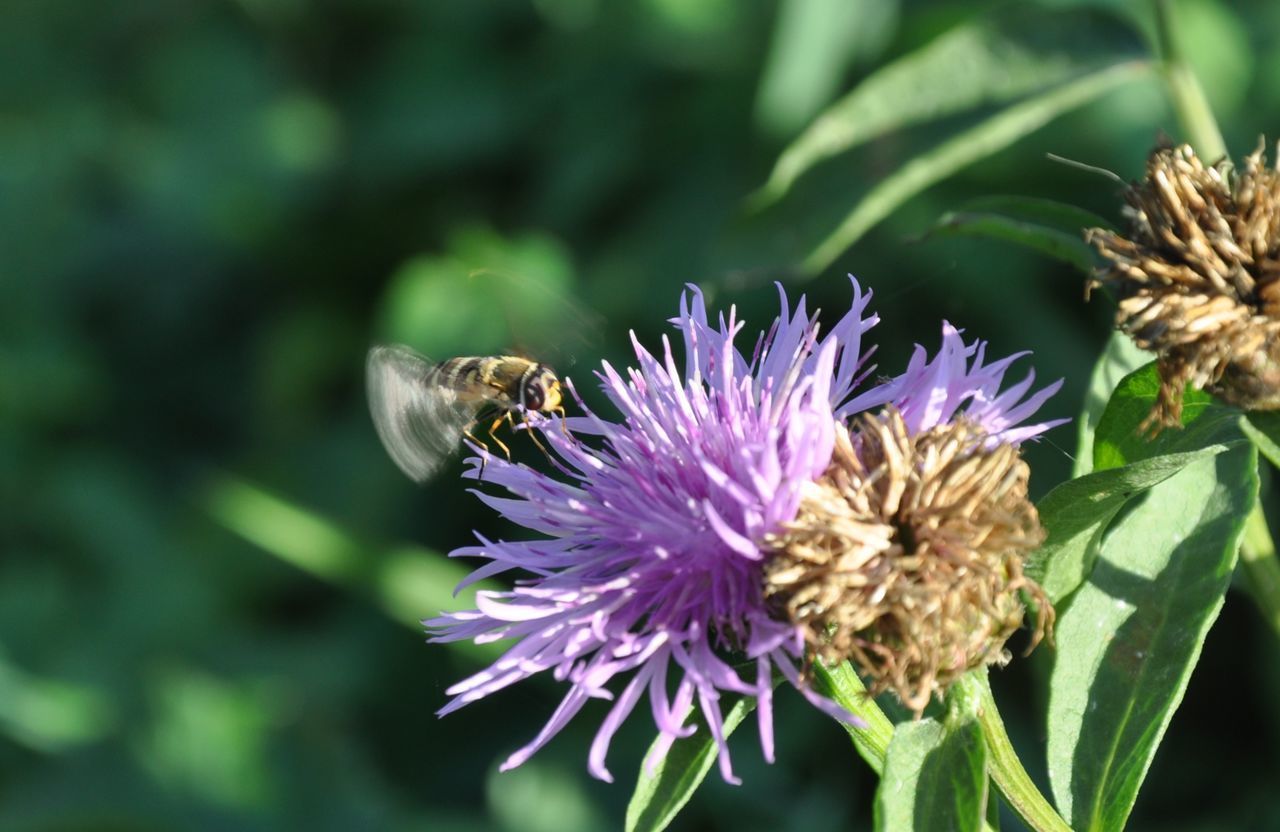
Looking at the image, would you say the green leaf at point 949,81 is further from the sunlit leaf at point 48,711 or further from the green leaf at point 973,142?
the sunlit leaf at point 48,711

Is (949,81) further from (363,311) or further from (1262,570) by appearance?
(363,311)

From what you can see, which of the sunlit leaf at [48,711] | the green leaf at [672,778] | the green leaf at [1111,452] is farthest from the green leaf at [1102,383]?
the sunlit leaf at [48,711]

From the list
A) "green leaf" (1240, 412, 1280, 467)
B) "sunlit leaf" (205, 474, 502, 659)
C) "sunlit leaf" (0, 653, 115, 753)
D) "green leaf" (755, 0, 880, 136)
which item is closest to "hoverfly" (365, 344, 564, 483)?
"green leaf" (1240, 412, 1280, 467)

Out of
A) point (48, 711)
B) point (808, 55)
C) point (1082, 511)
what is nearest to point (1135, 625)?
point (1082, 511)

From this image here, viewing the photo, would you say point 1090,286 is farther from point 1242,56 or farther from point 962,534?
point 1242,56

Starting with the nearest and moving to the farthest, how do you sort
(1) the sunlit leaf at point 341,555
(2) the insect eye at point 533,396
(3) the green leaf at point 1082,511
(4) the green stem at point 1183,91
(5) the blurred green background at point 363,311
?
(3) the green leaf at point 1082,511 < (2) the insect eye at point 533,396 < (4) the green stem at point 1183,91 < (5) the blurred green background at point 363,311 < (1) the sunlit leaf at point 341,555

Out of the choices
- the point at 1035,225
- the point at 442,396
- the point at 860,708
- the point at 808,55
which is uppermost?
the point at 808,55

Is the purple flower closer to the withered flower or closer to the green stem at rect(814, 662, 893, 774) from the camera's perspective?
the withered flower
